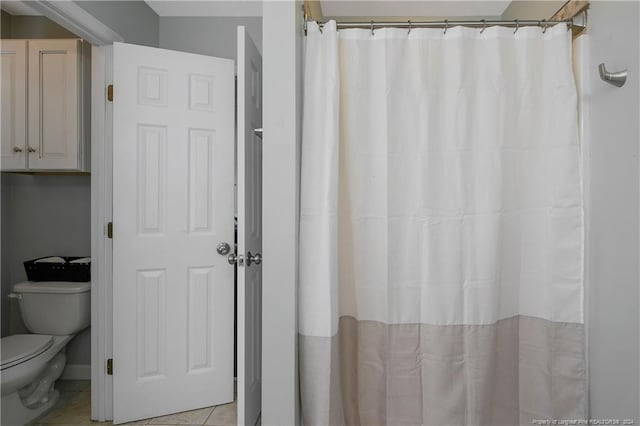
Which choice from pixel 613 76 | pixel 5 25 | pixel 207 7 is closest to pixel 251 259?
pixel 613 76

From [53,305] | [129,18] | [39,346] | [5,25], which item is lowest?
[39,346]

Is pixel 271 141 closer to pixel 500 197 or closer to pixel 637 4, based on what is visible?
pixel 500 197

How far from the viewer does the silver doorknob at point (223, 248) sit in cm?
217

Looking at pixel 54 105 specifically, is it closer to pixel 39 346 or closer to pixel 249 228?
pixel 39 346

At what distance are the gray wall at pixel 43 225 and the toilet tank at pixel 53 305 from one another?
33 cm

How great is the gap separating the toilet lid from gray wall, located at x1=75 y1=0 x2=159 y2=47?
180cm

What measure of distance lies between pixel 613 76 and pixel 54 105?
2.86m

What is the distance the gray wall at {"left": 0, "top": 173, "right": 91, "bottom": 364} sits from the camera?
263cm

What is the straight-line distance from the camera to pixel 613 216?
56.5 inches

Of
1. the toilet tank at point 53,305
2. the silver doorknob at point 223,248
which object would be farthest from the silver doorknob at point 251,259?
the toilet tank at point 53,305

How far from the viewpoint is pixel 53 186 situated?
264 cm

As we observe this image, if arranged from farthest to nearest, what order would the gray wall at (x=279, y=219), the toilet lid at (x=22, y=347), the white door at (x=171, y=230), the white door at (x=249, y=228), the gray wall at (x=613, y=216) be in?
the white door at (x=171, y=230) < the toilet lid at (x=22, y=347) < the white door at (x=249, y=228) < the gray wall at (x=279, y=219) < the gray wall at (x=613, y=216)

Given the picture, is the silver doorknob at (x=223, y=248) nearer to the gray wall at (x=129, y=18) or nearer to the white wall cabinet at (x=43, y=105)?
the white wall cabinet at (x=43, y=105)

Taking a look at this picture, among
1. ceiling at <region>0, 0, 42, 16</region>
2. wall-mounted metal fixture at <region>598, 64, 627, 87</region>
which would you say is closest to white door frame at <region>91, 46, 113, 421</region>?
ceiling at <region>0, 0, 42, 16</region>
